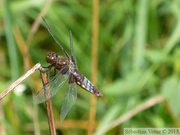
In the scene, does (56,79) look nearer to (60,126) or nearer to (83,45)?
(60,126)

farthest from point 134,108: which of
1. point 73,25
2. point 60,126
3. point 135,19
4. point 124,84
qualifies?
point 73,25

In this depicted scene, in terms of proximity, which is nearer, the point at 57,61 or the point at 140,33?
the point at 57,61

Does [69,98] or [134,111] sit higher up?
[134,111]

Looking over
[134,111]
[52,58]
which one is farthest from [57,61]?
[134,111]

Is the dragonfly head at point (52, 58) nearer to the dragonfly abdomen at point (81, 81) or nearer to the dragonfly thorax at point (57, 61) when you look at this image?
the dragonfly thorax at point (57, 61)

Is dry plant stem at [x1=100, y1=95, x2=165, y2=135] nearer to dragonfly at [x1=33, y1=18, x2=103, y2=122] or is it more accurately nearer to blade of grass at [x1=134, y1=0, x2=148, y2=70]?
blade of grass at [x1=134, y1=0, x2=148, y2=70]

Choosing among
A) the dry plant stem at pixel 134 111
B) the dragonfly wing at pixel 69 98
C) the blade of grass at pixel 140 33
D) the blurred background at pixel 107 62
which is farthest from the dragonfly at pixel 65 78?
the blade of grass at pixel 140 33

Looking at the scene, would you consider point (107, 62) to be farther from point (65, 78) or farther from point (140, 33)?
point (65, 78)

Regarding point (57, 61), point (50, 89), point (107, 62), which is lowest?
point (50, 89)
